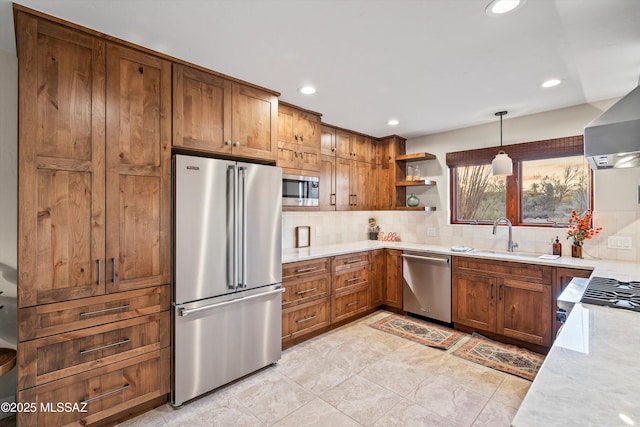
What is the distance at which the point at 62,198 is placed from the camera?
1.75m

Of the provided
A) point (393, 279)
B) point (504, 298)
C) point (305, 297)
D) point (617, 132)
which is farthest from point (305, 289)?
point (617, 132)

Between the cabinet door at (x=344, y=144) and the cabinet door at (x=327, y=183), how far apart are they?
0.17 metres

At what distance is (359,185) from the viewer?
422 cm

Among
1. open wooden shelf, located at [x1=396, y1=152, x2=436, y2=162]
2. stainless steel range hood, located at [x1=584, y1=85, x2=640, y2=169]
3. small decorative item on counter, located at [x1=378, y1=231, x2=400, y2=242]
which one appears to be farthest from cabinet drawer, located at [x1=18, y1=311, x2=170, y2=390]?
open wooden shelf, located at [x1=396, y1=152, x2=436, y2=162]

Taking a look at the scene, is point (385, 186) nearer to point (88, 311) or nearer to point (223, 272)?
point (223, 272)

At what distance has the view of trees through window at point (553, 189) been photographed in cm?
326

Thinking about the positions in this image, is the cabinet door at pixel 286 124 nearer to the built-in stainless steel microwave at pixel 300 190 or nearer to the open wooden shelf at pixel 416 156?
the built-in stainless steel microwave at pixel 300 190

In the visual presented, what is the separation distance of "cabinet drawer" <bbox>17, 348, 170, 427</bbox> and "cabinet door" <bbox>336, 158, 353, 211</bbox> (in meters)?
2.50

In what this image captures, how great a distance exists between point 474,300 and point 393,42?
2706 mm

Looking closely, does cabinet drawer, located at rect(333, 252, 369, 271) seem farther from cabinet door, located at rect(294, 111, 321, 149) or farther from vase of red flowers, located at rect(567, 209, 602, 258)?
vase of red flowers, located at rect(567, 209, 602, 258)

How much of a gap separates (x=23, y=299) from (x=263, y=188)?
1594mm

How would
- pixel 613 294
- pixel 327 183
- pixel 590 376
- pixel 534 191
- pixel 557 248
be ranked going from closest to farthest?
1. pixel 590 376
2. pixel 613 294
3. pixel 557 248
4. pixel 534 191
5. pixel 327 183

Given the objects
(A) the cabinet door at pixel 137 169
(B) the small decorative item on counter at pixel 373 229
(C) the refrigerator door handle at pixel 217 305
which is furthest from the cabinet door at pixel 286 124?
(B) the small decorative item on counter at pixel 373 229

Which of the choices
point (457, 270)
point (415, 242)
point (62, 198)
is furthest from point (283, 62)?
point (415, 242)
